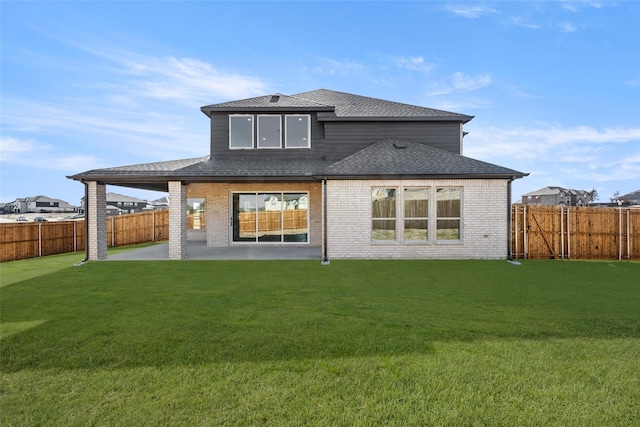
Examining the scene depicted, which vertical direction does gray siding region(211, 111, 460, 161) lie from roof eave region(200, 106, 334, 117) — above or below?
below

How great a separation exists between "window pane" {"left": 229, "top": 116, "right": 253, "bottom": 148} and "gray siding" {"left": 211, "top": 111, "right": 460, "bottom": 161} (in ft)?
0.73

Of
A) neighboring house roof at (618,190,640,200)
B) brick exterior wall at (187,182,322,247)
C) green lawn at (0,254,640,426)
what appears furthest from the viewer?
neighboring house roof at (618,190,640,200)

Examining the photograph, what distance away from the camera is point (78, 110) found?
1733cm

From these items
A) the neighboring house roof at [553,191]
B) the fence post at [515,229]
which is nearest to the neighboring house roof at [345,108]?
the fence post at [515,229]

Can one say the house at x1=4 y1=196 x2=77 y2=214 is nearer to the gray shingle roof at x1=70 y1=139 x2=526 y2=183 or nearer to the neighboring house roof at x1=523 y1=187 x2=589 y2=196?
the gray shingle roof at x1=70 y1=139 x2=526 y2=183

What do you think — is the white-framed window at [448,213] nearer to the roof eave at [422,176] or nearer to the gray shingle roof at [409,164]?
the roof eave at [422,176]

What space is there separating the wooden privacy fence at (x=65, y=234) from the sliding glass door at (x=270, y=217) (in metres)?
6.65

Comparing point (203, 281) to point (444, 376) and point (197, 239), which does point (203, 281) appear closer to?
point (444, 376)

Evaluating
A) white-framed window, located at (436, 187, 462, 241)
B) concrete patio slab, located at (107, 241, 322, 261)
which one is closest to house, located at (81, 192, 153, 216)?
concrete patio slab, located at (107, 241, 322, 261)

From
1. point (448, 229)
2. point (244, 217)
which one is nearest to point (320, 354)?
point (448, 229)

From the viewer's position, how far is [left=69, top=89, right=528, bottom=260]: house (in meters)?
12.4

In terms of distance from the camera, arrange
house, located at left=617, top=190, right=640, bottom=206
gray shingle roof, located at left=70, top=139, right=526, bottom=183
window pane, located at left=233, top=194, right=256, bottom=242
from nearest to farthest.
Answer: gray shingle roof, located at left=70, top=139, right=526, bottom=183 < window pane, located at left=233, top=194, right=256, bottom=242 < house, located at left=617, top=190, right=640, bottom=206

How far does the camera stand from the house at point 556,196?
190 ft

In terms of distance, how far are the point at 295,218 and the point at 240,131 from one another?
4.74 m
